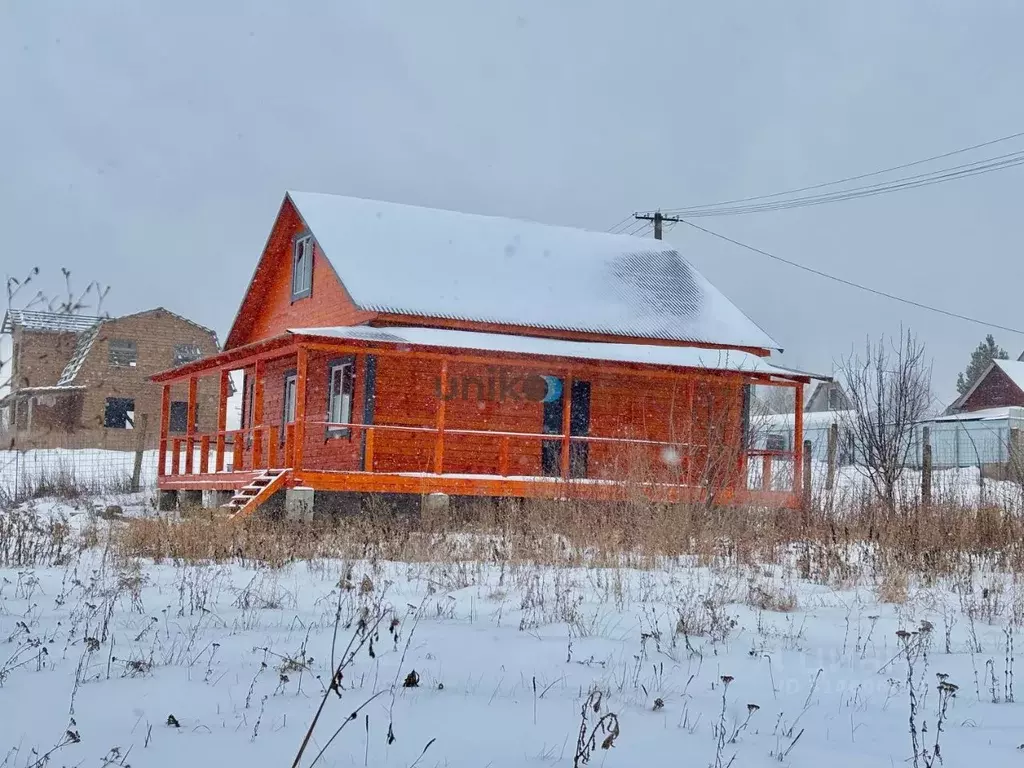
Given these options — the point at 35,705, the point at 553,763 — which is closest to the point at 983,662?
the point at 553,763

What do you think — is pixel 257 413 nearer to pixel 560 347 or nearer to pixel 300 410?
pixel 300 410

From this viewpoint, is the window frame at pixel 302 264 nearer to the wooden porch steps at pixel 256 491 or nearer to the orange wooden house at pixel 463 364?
the orange wooden house at pixel 463 364

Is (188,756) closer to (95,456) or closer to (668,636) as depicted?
(668,636)

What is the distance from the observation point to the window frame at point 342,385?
1955 cm

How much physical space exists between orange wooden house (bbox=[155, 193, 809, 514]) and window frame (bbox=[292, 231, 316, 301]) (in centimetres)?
6

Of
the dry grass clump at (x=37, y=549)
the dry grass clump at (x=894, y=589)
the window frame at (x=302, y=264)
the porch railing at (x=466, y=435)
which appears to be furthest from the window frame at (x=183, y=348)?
the dry grass clump at (x=894, y=589)

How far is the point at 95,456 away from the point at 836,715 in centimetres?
3361

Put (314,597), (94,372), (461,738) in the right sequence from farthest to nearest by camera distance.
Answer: (94,372), (314,597), (461,738)

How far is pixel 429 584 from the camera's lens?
8.58 meters

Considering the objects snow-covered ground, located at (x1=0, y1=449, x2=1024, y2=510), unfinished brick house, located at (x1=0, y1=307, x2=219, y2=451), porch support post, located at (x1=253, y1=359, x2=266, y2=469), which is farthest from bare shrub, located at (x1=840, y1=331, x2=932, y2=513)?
unfinished brick house, located at (x1=0, y1=307, x2=219, y2=451)

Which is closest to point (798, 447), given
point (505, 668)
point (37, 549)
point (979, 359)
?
point (37, 549)

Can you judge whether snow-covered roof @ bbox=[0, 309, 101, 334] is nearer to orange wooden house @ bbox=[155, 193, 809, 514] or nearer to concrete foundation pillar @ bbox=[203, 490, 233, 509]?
orange wooden house @ bbox=[155, 193, 809, 514]

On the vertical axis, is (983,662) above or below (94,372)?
below

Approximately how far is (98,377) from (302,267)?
25.1 m
